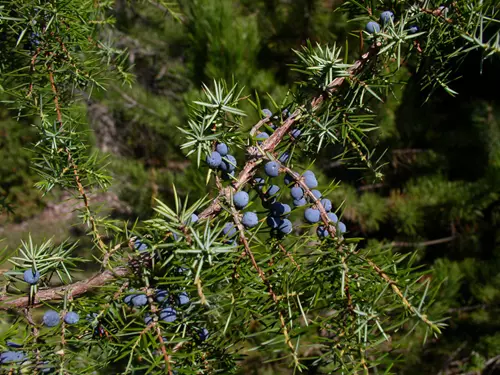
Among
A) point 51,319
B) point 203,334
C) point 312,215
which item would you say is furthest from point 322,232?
point 51,319

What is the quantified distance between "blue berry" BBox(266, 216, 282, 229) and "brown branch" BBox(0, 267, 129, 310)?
120mm

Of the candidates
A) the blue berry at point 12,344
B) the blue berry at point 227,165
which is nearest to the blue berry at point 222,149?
the blue berry at point 227,165

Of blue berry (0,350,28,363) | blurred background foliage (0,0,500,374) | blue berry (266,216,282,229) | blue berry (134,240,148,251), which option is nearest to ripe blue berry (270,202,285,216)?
blue berry (266,216,282,229)

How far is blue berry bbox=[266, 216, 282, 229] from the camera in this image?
348mm

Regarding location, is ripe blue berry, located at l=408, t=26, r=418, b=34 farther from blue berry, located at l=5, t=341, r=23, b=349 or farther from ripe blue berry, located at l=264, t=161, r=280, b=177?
blue berry, located at l=5, t=341, r=23, b=349

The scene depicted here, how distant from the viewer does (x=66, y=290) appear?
1.09ft

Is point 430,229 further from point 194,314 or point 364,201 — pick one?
point 194,314

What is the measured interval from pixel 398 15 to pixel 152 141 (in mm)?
2696

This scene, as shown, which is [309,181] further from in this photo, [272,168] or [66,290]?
[66,290]

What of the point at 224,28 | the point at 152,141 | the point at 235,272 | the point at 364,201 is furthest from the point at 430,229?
the point at 152,141

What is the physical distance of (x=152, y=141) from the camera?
295cm

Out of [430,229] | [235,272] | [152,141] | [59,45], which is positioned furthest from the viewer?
[152,141]

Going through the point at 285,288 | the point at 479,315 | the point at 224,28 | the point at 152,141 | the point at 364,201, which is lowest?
the point at 152,141

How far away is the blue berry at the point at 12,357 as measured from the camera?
0.30 meters
